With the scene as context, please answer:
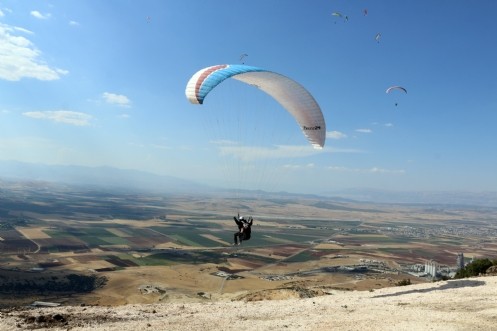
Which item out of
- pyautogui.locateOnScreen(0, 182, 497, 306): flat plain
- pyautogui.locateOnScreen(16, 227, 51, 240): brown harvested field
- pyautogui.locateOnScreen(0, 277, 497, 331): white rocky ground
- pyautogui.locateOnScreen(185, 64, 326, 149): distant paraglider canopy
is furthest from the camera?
pyautogui.locateOnScreen(16, 227, 51, 240): brown harvested field

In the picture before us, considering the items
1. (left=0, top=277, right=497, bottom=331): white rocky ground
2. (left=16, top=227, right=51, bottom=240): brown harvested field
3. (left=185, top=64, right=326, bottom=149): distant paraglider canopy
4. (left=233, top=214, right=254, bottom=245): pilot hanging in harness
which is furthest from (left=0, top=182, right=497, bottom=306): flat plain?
(left=185, top=64, right=326, bottom=149): distant paraglider canopy

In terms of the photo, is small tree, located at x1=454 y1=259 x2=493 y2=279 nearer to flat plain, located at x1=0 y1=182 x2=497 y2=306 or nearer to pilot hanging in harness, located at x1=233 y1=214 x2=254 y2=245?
flat plain, located at x1=0 y1=182 x2=497 y2=306

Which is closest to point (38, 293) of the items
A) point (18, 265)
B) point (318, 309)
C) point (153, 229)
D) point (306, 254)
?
point (18, 265)

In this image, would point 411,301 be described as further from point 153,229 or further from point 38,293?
point 153,229

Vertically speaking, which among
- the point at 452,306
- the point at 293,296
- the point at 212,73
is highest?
the point at 212,73

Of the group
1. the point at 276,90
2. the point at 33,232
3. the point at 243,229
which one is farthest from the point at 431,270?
the point at 33,232

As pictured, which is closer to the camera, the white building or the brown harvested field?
the white building
